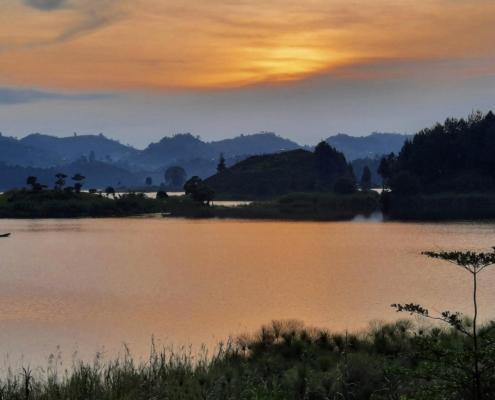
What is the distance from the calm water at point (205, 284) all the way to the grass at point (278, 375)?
574 cm

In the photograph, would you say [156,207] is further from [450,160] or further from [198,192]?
[450,160]

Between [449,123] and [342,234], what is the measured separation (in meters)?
96.5

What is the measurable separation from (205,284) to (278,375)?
2294cm

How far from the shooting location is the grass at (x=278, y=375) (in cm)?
1494

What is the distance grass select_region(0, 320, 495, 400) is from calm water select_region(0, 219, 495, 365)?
5743mm

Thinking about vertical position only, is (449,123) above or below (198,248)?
above

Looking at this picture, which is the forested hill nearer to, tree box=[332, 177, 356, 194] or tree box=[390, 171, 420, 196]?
tree box=[390, 171, 420, 196]

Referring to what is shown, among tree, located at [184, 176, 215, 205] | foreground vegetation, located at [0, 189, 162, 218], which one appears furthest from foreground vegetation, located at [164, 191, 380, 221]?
foreground vegetation, located at [0, 189, 162, 218]

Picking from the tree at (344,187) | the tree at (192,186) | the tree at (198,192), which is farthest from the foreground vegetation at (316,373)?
the tree at (344,187)

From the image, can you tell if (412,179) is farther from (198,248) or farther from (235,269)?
(235,269)

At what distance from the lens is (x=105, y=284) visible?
1609 inches

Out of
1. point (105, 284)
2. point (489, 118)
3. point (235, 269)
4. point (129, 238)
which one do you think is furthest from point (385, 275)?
point (489, 118)

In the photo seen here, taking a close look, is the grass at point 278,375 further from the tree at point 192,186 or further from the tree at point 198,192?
the tree at point 192,186

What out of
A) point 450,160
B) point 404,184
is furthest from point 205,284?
point 450,160
